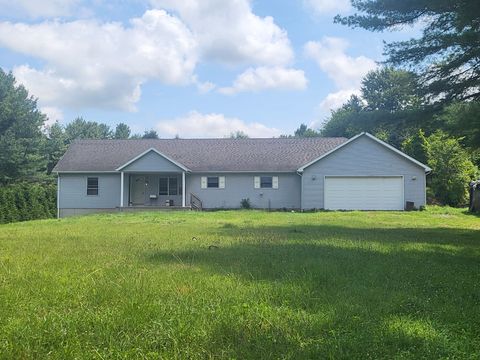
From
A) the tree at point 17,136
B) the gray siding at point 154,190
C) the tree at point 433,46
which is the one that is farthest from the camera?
the tree at point 17,136

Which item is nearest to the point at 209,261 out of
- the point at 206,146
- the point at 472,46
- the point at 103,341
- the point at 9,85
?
the point at 103,341

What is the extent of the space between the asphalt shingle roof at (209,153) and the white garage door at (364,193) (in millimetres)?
2789

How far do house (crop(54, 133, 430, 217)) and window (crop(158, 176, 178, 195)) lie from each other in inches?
2.5

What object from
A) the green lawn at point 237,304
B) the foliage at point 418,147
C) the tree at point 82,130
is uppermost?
the tree at point 82,130

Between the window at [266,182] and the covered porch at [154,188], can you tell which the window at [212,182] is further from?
the window at [266,182]

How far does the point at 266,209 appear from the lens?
97.5ft

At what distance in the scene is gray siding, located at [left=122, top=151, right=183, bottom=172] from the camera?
96.5 feet

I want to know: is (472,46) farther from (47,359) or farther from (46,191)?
(46,191)

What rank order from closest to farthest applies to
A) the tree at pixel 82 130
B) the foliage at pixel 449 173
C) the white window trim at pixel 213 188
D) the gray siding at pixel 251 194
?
the gray siding at pixel 251 194, the white window trim at pixel 213 188, the foliage at pixel 449 173, the tree at pixel 82 130

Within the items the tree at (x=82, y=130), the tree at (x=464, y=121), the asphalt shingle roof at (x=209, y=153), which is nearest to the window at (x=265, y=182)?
the asphalt shingle roof at (x=209, y=153)

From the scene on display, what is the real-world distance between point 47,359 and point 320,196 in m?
26.0

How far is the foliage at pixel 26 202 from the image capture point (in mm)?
26580

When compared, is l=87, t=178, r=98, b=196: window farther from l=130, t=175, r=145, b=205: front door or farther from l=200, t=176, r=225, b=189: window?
l=200, t=176, r=225, b=189: window

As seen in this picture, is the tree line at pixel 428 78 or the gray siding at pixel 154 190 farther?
the gray siding at pixel 154 190
